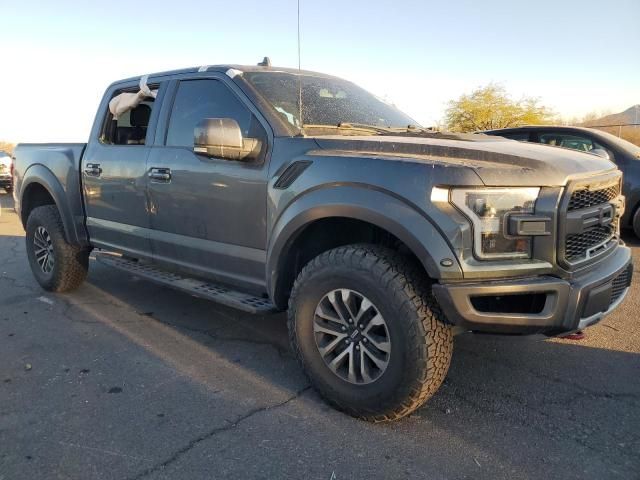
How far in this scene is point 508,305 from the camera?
2578 mm

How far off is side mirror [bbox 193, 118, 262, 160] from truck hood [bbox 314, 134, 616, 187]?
0.45 metres

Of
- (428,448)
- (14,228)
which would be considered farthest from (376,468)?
(14,228)

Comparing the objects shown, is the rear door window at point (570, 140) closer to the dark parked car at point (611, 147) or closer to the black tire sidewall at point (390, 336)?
the dark parked car at point (611, 147)

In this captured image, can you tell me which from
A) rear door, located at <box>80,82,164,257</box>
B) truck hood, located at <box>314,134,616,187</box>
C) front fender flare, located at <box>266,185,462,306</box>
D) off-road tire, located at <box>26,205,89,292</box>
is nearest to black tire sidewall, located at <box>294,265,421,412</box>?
front fender flare, located at <box>266,185,462,306</box>

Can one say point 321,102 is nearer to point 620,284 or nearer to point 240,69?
point 240,69

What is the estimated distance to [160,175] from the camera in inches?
155

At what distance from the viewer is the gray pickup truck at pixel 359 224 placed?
8.01 feet

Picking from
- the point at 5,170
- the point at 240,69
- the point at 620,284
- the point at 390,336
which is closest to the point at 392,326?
the point at 390,336

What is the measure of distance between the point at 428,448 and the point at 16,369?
2793 mm

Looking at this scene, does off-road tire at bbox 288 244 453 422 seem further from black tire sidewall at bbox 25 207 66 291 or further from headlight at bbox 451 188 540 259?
black tire sidewall at bbox 25 207 66 291

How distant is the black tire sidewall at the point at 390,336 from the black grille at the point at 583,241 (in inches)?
33.8

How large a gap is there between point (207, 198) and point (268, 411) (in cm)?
147

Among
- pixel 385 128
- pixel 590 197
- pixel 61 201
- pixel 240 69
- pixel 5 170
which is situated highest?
pixel 240 69

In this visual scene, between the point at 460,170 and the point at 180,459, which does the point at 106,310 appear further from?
the point at 460,170
